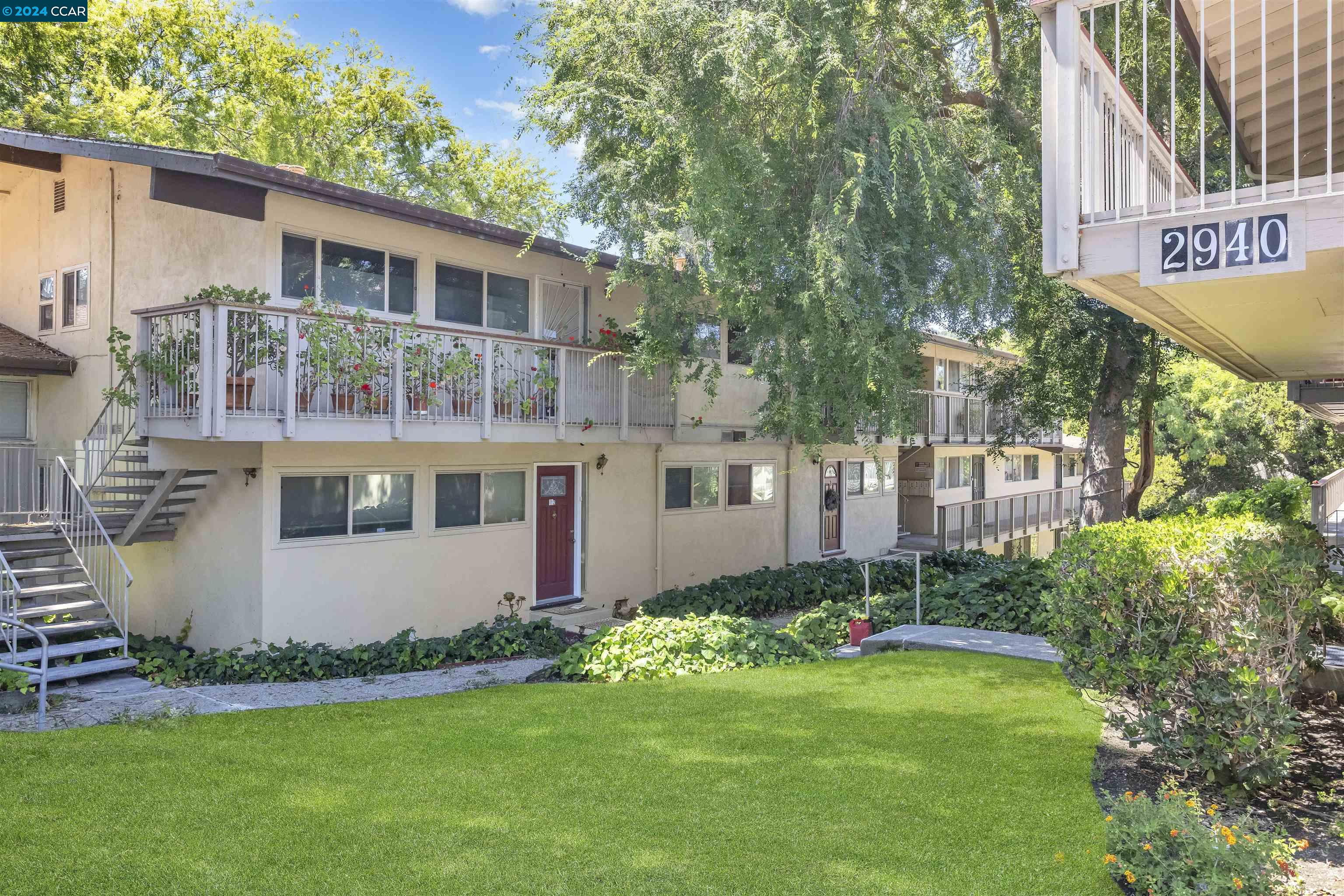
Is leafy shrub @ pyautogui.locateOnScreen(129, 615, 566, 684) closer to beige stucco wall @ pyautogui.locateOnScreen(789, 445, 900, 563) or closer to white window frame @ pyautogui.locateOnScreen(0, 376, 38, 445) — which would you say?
white window frame @ pyautogui.locateOnScreen(0, 376, 38, 445)

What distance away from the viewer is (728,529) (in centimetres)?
→ 1916

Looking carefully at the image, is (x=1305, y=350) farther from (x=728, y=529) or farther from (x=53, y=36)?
(x=53, y=36)

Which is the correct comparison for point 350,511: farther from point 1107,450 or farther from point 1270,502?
point 1107,450

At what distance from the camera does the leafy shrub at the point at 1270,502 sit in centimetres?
820

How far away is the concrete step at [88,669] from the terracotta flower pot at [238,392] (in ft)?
9.63

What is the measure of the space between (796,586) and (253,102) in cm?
2166

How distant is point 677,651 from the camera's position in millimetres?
10477

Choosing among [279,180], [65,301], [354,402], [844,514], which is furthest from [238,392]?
[844,514]

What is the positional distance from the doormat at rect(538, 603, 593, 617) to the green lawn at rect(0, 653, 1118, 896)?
668cm

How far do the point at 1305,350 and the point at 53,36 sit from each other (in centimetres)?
2793

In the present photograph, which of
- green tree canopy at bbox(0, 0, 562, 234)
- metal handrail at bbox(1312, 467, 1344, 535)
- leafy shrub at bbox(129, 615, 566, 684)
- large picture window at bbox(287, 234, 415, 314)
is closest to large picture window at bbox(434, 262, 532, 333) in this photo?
large picture window at bbox(287, 234, 415, 314)

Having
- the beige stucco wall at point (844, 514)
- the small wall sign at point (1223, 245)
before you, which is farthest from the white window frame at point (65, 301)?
the small wall sign at point (1223, 245)

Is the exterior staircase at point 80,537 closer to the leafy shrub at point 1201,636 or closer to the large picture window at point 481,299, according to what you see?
the large picture window at point 481,299

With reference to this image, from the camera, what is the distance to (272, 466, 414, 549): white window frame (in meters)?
11.7
